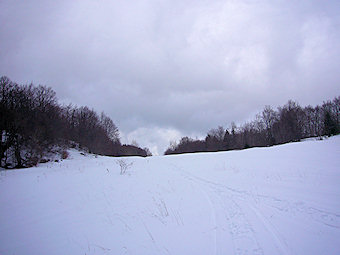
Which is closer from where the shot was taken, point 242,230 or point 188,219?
point 242,230

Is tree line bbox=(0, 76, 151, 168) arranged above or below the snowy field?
above

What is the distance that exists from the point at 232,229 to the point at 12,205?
9537 millimetres

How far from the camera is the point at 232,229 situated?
152 inches

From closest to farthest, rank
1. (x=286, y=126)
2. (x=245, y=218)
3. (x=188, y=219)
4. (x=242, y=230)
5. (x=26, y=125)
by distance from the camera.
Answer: (x=242, y=230), (x=245, y=218), (x=188, y=219), (x=26, y=125), (x=286, y=126)

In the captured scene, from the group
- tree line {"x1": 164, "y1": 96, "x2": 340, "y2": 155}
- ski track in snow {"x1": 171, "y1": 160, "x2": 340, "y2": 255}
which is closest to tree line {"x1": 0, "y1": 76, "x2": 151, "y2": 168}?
ski track in snow {"x1": 171, "y1": 160, "x2": 340, "y2": 255}

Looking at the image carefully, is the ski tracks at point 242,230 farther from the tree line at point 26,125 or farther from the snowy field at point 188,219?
the tree line at point 26,125

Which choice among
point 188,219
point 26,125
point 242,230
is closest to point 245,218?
point 242,230

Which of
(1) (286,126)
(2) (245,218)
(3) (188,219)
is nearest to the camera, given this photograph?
(2) (245,218)

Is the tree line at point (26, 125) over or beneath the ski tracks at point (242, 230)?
over

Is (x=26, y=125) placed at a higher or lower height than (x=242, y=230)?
higher

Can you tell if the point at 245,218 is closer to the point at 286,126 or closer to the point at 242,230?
the point at 242,230

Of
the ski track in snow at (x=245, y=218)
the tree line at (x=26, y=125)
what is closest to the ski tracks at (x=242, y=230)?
the ski track in snow at (x=245, y=218)

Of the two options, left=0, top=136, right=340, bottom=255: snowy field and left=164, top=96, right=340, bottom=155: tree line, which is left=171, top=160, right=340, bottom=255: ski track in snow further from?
left=164, top=96, right=340, bottom=155: tree line

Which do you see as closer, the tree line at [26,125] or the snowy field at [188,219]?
the snowy field at [188,219]
